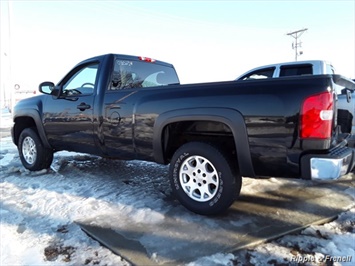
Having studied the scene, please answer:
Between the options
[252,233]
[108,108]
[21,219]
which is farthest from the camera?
[108,108]

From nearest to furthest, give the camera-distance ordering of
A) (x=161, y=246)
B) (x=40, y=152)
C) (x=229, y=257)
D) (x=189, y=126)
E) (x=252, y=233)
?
1. (x=229, y=257)
2. (x=161, y=246)
3. (x=252, y=233)
4. (x=189, y=126)
5. (x=40, y=152)

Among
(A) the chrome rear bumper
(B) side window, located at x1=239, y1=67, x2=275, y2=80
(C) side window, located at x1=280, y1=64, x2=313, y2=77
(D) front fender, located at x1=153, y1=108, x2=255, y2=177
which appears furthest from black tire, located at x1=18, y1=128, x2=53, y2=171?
(C) side window, located at x1=280, y1=64, x2=313, y2=77

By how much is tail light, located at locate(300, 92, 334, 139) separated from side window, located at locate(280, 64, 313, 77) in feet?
13.0

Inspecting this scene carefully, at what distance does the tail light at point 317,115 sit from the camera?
260cm

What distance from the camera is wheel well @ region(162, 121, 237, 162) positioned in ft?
11.2

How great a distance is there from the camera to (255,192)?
13.7ft

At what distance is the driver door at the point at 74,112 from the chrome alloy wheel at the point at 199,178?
162 centimetres

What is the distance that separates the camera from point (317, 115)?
261 centimetres

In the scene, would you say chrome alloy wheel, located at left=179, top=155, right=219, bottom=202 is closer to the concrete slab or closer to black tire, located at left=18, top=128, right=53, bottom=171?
the concrete slab

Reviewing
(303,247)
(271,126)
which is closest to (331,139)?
(271,126)

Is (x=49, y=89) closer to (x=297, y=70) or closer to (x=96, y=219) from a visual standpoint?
(x=96, y=219)

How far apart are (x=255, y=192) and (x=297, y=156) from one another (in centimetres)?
157

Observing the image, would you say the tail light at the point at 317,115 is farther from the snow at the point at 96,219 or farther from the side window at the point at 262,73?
the side window at the point at 262,73

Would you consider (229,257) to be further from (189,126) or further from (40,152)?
(40,152)
